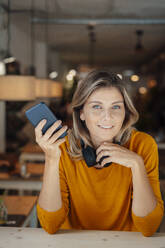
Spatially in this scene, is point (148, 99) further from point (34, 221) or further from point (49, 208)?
point (49, 208)

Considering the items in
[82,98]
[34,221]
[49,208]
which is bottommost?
[34,221]

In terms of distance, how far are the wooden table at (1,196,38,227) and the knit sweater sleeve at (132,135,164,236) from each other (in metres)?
1.13

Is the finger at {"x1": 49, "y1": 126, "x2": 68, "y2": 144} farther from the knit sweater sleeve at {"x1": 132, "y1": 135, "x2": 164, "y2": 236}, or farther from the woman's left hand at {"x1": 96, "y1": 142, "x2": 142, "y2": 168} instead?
the knit sweater sleeve at {"x1": 132, "y1": 135, "x2": 164, "y2": 236}

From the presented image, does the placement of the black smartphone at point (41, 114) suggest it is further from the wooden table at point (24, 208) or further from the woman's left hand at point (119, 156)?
the wooden table at point (24, 208)

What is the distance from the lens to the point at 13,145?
19.6 ft

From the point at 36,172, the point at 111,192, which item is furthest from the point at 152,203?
the point at 36,172

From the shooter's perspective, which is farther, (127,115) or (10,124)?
(10,124)

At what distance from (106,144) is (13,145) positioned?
497 cm

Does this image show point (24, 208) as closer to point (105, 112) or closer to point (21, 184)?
point (21, 184)

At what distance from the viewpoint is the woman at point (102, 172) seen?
A: 1235mm

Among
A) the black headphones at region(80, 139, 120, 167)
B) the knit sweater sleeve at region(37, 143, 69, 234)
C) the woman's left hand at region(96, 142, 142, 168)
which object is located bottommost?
the knit sweater sleeve at region(37, 143, 69, 234)

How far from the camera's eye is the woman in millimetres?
1235

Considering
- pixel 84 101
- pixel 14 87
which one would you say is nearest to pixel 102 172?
pixel 84 101

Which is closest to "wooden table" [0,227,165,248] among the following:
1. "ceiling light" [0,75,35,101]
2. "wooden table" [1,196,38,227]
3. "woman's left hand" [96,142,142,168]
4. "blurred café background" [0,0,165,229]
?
"woman's left hand" [96,142,142,168]
